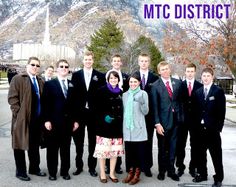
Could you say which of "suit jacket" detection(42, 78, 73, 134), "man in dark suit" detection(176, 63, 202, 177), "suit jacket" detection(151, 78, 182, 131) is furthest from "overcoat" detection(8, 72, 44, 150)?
"man in dark suit" detection(176, 63, 202, 177)

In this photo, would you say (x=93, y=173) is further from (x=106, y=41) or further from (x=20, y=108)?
(x=106, y=41)

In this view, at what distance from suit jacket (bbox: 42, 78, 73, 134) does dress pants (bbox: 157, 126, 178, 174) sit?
1.67 metres

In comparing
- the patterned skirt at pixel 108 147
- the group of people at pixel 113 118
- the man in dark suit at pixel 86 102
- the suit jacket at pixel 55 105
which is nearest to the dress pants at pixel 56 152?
the group of people at pixel 113 118

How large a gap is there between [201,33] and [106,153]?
2221 cm

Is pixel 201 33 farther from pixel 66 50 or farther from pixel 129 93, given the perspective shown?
pixel 66 50

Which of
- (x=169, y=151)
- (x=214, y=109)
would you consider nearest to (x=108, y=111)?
(x=169, y=151)

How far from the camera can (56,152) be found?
717cm

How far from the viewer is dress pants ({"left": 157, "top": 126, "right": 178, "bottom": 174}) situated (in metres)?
7.20

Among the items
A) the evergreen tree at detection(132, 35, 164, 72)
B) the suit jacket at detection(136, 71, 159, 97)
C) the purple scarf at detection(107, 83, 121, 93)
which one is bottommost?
the purple scarf at detection(107, 83, 121, 93)

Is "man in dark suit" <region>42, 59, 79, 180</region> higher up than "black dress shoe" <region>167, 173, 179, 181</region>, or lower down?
higher up

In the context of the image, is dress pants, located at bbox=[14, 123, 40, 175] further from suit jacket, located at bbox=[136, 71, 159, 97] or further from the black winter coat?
suit jacket, located at bbox=[136, 71, 159, 97]

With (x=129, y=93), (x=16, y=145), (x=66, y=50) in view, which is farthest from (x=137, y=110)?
(x=66, y=50)

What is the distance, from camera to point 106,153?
693 cm

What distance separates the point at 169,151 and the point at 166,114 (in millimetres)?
652
